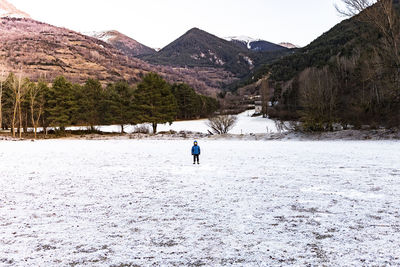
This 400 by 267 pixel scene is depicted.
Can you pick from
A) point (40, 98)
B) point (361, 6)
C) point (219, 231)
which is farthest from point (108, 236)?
point (40, 98)

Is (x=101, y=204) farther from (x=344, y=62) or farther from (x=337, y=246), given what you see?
(x=344, y=62)

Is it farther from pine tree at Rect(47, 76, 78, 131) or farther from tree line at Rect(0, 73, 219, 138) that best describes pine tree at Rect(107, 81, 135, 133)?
pine tree at Rect(47, 76, 78, 131)

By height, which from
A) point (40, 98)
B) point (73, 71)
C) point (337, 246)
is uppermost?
point (73, 71)

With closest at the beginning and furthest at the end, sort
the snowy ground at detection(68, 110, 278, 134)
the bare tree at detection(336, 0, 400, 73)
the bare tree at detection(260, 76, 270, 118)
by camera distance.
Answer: the bare tree at detection(336, 0, 400, 73), the snowy ground at detection(68, 110, 278, 134), the bare tree at detection(260, 76, 270, 118)

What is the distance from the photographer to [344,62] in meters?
69.3

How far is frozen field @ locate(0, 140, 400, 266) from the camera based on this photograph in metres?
4.11

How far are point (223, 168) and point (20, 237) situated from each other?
948 centimetres

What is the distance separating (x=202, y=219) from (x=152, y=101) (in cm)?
3983

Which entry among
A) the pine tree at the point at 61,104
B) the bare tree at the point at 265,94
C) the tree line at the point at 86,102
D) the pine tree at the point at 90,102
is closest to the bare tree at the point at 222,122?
the tree line at the point at 86,102

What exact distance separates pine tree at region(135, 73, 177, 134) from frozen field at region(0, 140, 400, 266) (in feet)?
106

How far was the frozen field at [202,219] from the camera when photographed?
13.5 feet

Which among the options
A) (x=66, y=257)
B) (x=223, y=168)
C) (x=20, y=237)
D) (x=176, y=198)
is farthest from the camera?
(x=223, y=168)

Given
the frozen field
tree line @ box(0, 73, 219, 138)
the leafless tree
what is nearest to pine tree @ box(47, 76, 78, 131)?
tree line @ box(0, 73, 219, 138)

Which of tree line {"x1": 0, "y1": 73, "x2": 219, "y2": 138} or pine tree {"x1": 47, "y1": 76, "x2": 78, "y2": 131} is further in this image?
tree line {"x1": 0, "y1": 73, "x2": 219, "y2": 138}
